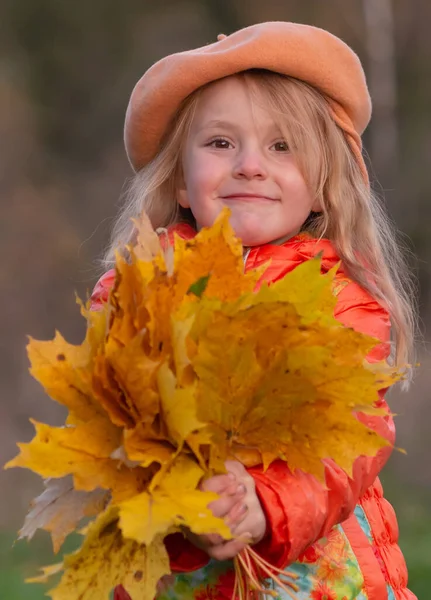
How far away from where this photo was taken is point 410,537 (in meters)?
6.35

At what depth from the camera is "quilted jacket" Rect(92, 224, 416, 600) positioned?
1.93 metres

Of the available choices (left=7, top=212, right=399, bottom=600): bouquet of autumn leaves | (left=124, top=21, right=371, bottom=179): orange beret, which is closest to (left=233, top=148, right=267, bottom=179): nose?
(left=124, top=21, right=371, bottom=179): orange beret

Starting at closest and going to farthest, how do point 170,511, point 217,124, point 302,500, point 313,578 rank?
point 170,511 < point 302,500 < point 313,578 < point 217,124

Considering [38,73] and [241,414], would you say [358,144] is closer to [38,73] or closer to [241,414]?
[241,414]

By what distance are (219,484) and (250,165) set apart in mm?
874

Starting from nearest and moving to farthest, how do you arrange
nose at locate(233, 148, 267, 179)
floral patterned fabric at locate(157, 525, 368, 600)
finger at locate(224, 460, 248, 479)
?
finger at locate(224, 460, 248, 479), floral patterned fabric at locate(157, 525, 368, 600), nose at locate(233, 148, 267, 179)

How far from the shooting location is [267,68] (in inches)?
102

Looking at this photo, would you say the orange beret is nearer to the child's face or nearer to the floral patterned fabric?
the child's face

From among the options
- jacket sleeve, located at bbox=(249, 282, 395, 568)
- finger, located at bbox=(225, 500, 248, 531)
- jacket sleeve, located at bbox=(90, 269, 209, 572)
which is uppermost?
finger, located at bbox=(225, 500, 248, 531)

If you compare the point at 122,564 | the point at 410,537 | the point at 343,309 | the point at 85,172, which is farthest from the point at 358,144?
the point at 85,172

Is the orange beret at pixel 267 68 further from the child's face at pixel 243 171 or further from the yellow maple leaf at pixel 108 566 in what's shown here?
the yellow maple leaf at pixel 108 566

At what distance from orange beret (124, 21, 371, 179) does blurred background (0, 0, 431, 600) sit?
7685mm

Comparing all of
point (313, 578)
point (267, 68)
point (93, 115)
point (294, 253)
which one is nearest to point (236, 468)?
point (313, 578)

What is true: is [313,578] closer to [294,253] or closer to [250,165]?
[294,253]
